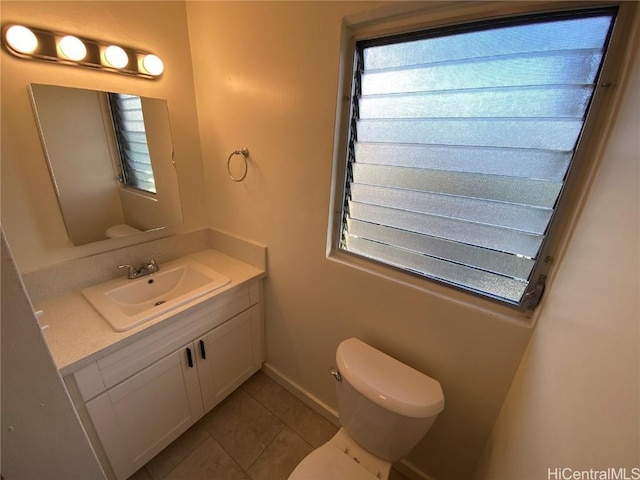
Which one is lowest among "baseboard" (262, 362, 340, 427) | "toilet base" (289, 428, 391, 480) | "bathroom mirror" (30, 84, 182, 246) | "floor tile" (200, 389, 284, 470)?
"floor tile" (200, 389, 284, 470)

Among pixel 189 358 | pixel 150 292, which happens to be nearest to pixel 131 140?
pixel 150 292

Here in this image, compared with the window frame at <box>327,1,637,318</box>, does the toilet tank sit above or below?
below

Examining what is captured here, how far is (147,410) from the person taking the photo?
122cm

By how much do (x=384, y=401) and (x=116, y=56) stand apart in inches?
75.7

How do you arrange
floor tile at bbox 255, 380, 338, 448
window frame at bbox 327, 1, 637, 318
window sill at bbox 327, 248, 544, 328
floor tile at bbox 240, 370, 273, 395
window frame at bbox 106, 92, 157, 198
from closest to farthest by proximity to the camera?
window frame at bbox 327, 1, 637, 318 → window sill at bbox 327, 248, 544, 328 → window frame at bbox 106, 92, 157, 198 → floor tile at bbox 255, 380, 338, 448 → floor tile at bbox 240, 370, 273, 395

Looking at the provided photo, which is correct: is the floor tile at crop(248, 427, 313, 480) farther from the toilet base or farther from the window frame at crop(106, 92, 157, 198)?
the window frame at crop(106, 92, 157, 198)

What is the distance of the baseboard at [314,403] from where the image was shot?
4.32 feet

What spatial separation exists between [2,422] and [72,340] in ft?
2.10

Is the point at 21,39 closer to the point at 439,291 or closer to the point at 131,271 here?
the point at 131,271

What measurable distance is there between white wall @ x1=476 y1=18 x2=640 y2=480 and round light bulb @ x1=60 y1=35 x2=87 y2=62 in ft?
6.22

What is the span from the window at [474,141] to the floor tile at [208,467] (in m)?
1.33

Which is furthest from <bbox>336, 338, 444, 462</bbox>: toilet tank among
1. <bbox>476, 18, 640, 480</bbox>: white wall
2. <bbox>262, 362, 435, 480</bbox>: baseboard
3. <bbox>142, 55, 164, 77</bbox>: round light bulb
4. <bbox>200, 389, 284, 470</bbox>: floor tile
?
<bbox>142, 55, 164, 77</bbox>: round light bulb

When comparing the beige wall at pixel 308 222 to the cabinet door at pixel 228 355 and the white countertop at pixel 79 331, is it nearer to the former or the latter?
the cabinet door at pixel 228 355

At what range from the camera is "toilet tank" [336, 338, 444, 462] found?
95cm
